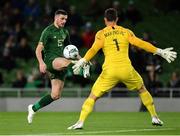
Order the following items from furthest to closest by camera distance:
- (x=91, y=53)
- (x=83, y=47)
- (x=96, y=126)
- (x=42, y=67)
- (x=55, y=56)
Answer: (x=83, y=47) < (x=55, y=56) < (x=96, y=126) < (x=42, y=67) < (x=91, y=53)

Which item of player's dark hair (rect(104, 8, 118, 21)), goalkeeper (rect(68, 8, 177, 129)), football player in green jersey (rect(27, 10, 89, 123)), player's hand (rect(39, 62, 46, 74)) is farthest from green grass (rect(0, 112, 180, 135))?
player's dark hair (rect(104, 8, 118, 21))

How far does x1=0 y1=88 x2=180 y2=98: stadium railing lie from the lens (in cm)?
2542

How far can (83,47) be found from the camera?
29156 mm

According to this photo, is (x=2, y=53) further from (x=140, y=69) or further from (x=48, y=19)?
(x=140, y=69)

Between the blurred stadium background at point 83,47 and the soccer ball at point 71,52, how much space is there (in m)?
6.49

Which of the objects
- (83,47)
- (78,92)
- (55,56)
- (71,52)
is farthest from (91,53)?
(83,47)

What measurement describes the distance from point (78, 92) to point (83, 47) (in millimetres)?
3271

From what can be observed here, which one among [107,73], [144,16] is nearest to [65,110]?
[144,16]

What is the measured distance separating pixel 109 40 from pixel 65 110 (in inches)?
410

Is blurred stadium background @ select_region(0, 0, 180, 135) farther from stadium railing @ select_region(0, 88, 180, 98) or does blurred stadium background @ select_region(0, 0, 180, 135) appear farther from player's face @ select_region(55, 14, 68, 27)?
player's face @ select_region(55, 14, 68, 27)

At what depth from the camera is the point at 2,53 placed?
29656 mm

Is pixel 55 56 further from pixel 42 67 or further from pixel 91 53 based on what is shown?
pixel 91 53

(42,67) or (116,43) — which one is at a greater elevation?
(116,43)

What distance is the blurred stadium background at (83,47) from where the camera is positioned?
2538cm
